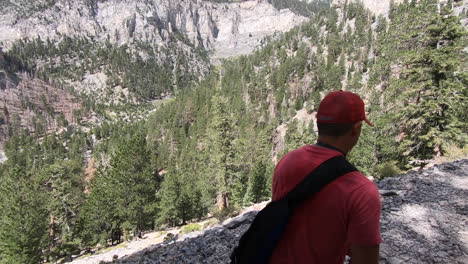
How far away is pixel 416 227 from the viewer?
5.93 metres

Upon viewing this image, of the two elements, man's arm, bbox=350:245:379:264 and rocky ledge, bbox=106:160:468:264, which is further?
rocky ledge, bbox=106:160:468:264

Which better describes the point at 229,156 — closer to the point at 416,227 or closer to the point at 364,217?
the point at 416,227

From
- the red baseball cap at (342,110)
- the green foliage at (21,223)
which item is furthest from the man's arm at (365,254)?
the green foliage at (21,223)

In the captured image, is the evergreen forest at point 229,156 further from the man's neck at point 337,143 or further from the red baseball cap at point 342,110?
the red baseball cap at point 342,110

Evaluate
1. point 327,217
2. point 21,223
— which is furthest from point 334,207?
point 21,223

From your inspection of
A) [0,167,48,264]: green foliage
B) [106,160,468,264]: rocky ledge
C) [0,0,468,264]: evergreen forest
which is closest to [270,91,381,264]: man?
[106,160,468,264]: rocky ledge

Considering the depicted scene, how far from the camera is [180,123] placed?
9381 cm

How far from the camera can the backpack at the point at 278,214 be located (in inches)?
61.8

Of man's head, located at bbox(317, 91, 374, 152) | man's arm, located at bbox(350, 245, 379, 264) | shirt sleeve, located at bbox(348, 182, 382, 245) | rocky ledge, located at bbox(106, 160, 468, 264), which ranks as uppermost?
man's head, located at bbox(317, 91, 374, 152)

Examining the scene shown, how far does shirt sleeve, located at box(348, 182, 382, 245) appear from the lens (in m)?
1.43

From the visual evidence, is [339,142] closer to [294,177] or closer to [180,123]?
[294,177]

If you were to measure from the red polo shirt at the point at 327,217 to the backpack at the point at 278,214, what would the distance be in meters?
0.04

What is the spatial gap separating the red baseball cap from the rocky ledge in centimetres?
441

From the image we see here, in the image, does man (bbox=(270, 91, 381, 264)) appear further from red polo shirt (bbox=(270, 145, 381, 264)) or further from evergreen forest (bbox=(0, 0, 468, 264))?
evergreen forest (bbox=(0, 0, 468, 264))
